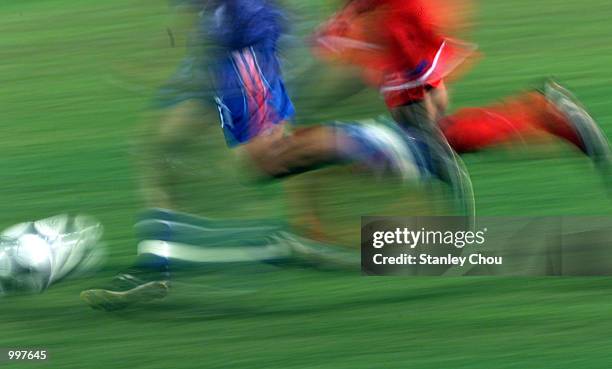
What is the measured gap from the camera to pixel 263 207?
4.93 metres

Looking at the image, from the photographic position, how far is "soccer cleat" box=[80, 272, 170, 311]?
4.31 m

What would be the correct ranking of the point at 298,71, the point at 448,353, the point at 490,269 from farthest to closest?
1. the point at 298,71
2. the point at 490,269
3. the point at 448,353

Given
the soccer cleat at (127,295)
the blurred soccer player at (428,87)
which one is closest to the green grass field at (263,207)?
the soccer cleat at (127,295)

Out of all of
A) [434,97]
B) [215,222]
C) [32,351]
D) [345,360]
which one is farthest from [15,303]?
[434,97]

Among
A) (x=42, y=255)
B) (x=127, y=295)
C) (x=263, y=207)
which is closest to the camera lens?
(x=127, y=295)

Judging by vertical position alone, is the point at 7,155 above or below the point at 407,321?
above

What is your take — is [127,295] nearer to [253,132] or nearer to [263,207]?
[253,132]

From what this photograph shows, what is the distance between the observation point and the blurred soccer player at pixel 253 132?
4.37m

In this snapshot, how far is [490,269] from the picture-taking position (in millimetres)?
4309

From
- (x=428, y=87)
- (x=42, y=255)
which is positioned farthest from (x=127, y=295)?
(x=428, y=87)

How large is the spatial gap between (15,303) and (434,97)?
127cm

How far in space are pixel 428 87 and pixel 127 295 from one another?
3.25ft

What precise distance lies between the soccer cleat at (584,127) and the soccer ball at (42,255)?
53.3 inches

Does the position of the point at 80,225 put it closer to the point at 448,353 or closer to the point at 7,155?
the point at 7,155
